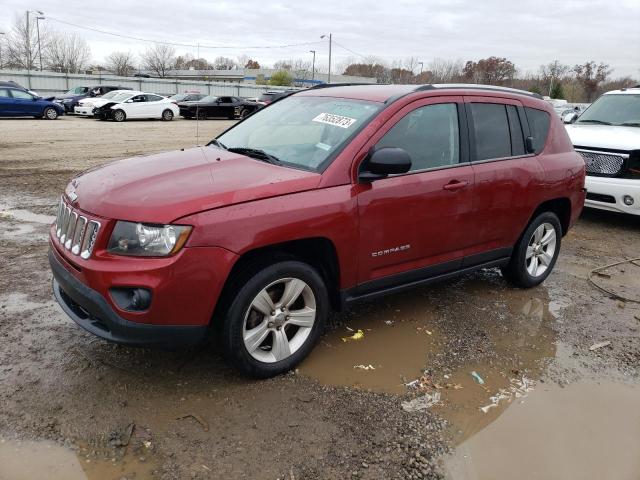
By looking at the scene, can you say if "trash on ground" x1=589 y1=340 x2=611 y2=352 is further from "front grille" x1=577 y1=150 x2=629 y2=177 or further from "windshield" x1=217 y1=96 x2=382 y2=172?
"front grille" x1=577 y1=150 x2=629 y2=177

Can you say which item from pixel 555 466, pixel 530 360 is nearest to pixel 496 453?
pixel 555 466

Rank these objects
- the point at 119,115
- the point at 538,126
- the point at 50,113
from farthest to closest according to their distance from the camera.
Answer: the point at 119,115
the point at 50,113
the point at 538,126

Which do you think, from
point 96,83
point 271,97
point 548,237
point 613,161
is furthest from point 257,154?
point 96,83

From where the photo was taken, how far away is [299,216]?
331 cm

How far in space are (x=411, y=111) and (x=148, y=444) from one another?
281 cm

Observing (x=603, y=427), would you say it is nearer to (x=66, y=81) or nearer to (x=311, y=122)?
(x=311, y=122)

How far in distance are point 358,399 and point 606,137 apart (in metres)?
6.86

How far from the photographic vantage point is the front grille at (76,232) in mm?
3074

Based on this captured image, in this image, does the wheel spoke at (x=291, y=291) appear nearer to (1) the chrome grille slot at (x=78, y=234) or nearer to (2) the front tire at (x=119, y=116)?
(1) the chrome grille slot at (x=78, y=234)

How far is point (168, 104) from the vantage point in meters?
27.9

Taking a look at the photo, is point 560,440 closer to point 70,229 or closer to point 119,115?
point 70,229

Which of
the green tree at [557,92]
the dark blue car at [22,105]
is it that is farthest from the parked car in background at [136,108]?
the green tree at [557,92]

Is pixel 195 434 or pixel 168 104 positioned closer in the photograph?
pixel 195 434

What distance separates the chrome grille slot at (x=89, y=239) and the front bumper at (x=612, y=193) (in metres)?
7.21
